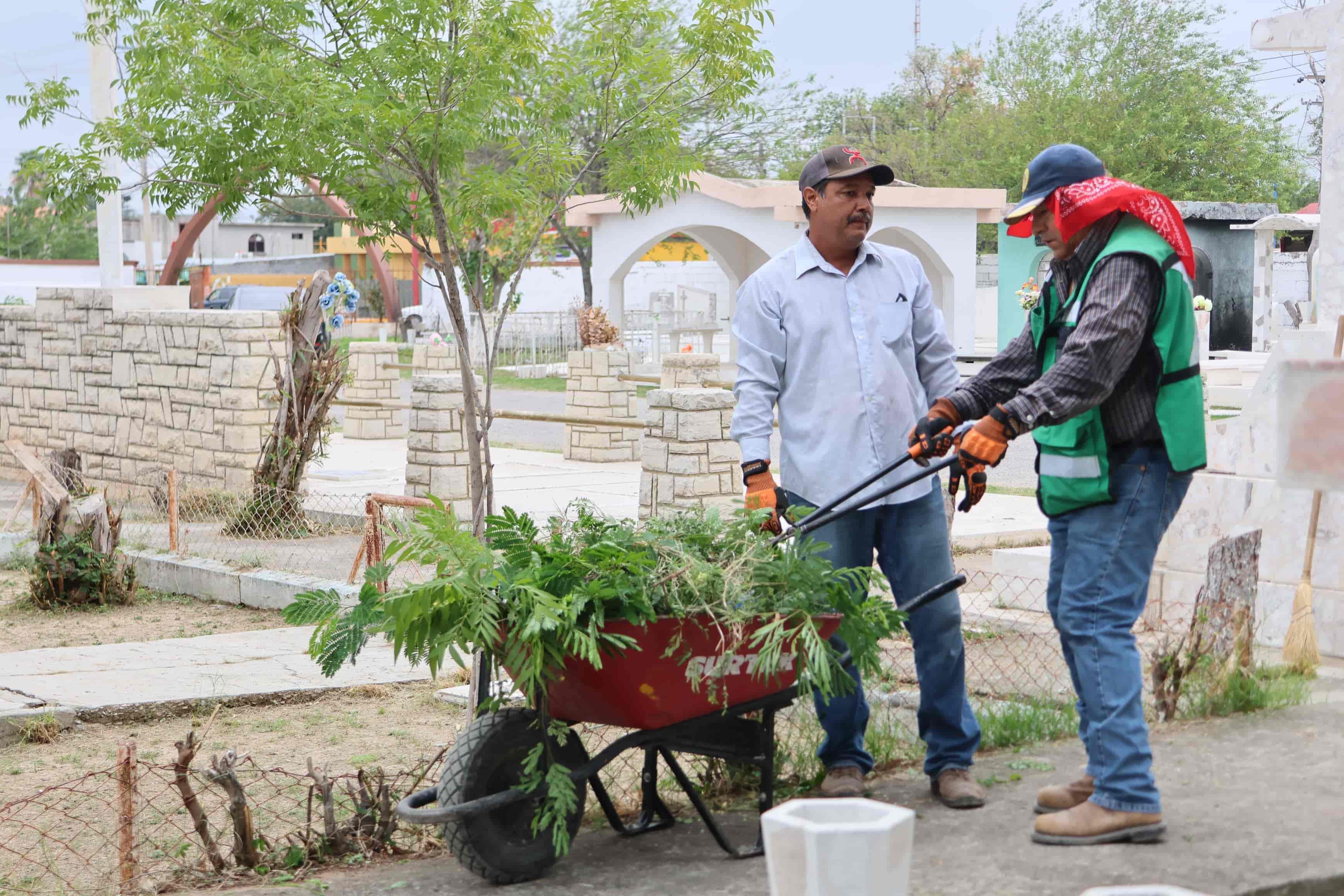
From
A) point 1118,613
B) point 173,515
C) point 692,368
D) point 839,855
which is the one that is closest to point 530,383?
point 692,368

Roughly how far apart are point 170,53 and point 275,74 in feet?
2.24

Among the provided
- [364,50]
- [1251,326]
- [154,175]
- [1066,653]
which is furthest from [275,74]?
[1251,326]

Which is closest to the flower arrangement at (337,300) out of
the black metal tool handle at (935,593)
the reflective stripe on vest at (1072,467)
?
the black metal tool handle at (935,593)

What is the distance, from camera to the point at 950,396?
436 cm

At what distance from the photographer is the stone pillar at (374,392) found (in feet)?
66.0

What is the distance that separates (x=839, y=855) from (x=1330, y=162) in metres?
5.02

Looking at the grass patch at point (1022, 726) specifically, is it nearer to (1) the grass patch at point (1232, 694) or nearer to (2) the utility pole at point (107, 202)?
(1) the grass patch at point (1232, 694)

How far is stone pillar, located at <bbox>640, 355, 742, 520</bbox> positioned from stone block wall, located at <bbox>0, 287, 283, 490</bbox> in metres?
3.40

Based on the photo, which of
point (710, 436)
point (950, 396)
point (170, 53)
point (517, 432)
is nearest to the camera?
point (950, 396)

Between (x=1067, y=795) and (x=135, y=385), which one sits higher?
(x=135, y=385)

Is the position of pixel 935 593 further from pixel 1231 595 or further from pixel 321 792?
pixel 1231 595

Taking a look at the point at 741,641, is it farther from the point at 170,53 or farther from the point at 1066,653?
the point at 170,53

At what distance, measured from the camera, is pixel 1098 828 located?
3.91 m

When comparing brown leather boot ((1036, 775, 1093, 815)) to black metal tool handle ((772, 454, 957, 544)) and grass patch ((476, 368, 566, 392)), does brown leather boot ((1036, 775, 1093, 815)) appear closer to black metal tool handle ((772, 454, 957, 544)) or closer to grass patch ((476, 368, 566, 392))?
black metal tool handle ((772, 454, 957, 544))
